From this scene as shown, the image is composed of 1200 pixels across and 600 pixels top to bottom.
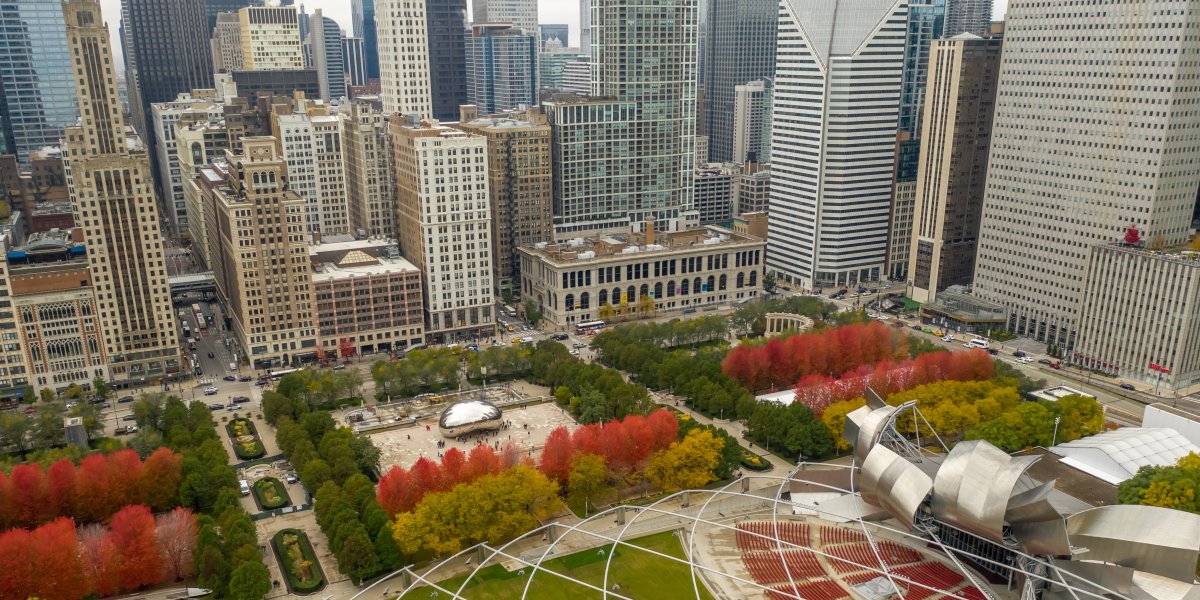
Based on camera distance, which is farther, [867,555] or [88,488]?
[88,488]

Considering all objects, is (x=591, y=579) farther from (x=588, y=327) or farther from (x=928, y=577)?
(x=588, y=327)

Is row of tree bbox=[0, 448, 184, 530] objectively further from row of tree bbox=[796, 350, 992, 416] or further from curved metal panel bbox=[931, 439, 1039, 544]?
curved metal panel bbox=[931, 439, 1039, 544]

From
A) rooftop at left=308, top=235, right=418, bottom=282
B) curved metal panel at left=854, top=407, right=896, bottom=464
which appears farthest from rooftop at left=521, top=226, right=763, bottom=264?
curved metal panel at left=854, top=407, right=896, bottom=464

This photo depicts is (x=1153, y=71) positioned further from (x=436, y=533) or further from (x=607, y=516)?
(x=436, y=533)

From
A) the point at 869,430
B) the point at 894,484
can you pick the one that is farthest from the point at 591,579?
the point at 869,430

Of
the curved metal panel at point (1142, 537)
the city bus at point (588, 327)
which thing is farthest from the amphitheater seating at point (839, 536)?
the city bus at point (588, 327)

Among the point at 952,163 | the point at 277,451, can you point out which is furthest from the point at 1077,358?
the point at 277,451
